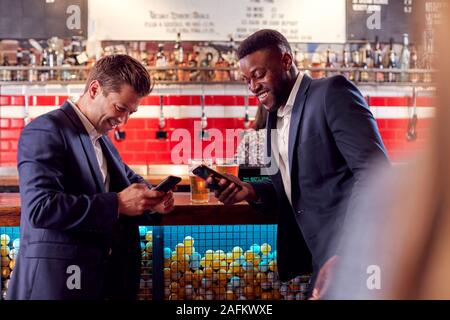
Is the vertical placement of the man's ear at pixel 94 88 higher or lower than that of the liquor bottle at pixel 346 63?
lower

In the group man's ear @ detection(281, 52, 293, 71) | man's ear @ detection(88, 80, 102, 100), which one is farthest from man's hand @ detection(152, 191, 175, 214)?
man's ear @ detection(281, 52, 293, 71)

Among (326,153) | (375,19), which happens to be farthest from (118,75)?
(375,19)

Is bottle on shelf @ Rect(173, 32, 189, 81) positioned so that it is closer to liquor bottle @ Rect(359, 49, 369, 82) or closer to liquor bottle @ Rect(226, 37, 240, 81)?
liquor bottle @ Rect(226, 37, 240, 81)

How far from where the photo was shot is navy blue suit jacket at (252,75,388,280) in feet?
6.43

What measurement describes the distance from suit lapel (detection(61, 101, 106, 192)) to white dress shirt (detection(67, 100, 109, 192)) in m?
0.03

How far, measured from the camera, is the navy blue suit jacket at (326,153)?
1.96 m

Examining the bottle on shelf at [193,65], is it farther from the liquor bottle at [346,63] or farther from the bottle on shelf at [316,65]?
the liquor bottle at [346,63]

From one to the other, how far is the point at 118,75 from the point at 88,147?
288mm

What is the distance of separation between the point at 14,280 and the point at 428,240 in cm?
174

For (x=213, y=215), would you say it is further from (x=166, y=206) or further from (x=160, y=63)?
(x=160, y=63)

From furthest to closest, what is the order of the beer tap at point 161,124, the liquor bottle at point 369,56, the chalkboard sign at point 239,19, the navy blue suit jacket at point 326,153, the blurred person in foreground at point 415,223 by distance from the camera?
the liquor bottle at point 369,56
the beer tap at point 161,124
the chalkboard sign at point 239,19
the navy blue suit jacket at point 326,153
the blurred person in foreground at point 415,223

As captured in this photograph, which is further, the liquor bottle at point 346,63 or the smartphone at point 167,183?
the liquor bottle at point 346,63

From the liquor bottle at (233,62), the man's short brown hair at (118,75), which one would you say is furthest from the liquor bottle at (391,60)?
the man's short brown hair at (118,75)
